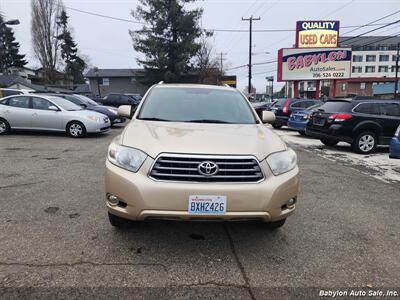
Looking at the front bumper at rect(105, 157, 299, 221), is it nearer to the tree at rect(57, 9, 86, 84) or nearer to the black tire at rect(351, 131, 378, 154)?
the black tire at rect(351, 131, 378, 154)

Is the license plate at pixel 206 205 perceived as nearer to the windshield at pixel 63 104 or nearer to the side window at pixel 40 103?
the windshield at pixel 63 104

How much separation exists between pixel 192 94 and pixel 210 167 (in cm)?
200

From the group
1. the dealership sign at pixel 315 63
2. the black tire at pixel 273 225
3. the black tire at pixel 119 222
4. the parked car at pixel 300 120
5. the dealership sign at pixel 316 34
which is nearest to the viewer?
the black tire at pixel 119 222

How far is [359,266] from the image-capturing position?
306cm

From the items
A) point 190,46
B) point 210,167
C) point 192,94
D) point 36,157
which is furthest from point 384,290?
point 190,46

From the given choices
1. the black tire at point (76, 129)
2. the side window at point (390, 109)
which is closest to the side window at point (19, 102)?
the black tire at point (76, 129)

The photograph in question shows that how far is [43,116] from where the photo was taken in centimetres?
1121

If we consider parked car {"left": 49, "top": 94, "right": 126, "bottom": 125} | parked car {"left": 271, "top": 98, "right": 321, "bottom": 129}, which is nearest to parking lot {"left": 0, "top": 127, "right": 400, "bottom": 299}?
parked car {"left": 49, "top": 94, "right": 126, "bottom": 125}

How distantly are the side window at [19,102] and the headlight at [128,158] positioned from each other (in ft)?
32.3

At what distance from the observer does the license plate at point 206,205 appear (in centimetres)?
280

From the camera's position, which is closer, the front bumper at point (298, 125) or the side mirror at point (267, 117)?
the side mirror at point (267, 117)

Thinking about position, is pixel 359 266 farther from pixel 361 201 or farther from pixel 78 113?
pixel 78 113

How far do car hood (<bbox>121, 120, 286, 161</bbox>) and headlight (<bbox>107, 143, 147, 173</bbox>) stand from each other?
55mm

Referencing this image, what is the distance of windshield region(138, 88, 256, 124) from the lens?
4074 millimetres
